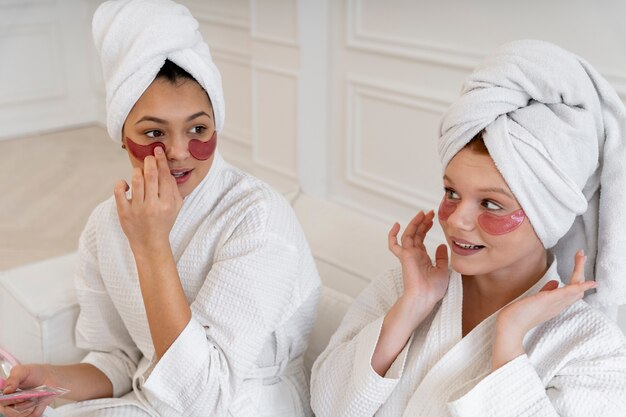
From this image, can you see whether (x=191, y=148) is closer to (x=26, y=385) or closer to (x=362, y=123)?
(x=26, y=385)

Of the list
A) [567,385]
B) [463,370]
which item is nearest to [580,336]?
[567,385]

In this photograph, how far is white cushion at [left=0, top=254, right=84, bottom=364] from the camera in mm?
1706

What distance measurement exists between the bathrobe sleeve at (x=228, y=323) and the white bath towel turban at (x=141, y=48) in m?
0.29

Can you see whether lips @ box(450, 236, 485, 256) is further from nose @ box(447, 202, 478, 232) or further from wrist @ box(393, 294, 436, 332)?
wrist @ box(393, 294, 436, 332)

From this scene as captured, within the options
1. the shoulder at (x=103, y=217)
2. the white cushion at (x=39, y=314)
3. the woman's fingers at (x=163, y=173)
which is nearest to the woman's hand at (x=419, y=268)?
the woman's fingers at (x=163, y=173)

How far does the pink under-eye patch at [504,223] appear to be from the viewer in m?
1.26

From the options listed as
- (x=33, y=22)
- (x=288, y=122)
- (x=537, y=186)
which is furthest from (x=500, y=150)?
(x=33, y=22)

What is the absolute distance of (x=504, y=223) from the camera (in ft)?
4.14

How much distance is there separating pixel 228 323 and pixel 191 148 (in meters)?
0.34

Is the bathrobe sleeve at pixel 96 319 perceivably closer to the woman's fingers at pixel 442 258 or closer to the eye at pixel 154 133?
the eye at pixel 154 133

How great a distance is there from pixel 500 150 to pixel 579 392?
1.30ft

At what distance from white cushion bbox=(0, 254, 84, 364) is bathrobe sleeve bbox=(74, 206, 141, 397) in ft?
0.15

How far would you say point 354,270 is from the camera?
5.97ft

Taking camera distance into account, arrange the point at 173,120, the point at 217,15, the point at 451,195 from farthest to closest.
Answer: the point at 217,15 < the point at 173,120 < the point at 451,195
